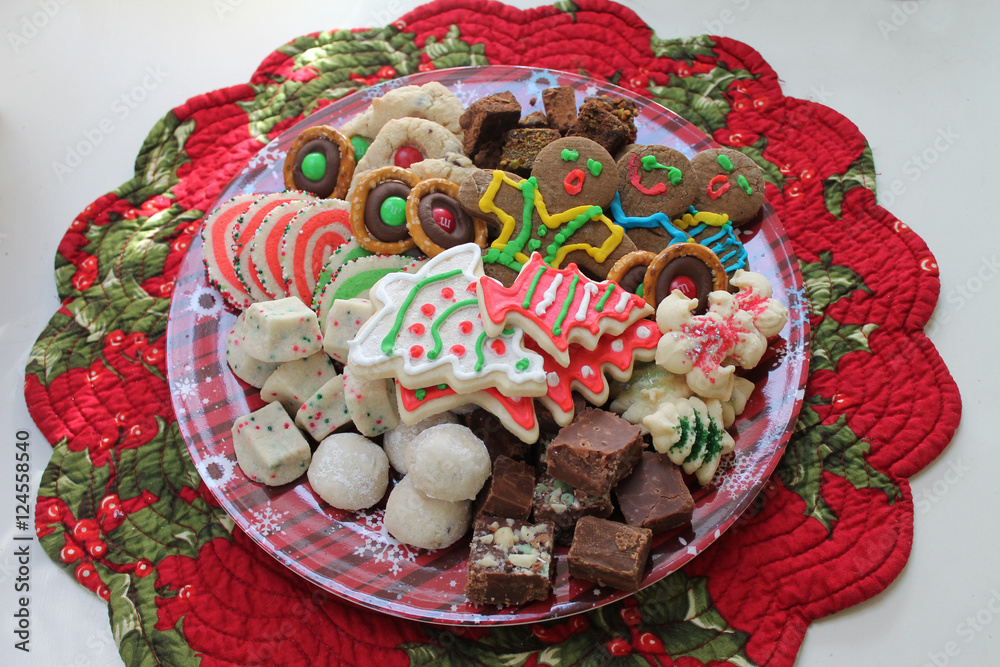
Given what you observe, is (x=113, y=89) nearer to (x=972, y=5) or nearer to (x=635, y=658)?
(x=635, y=658)

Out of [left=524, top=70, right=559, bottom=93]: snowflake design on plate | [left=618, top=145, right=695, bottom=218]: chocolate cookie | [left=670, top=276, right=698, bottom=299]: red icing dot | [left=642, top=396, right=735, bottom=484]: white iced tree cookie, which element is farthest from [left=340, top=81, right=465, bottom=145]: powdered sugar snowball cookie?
[left=642, top=396, right=735, bottom=484]: white iced tree cookie

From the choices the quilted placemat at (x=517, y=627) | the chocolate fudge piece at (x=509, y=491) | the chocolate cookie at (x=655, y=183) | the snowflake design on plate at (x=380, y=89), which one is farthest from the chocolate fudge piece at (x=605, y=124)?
the chocolate fudge piece at (x=509, y=491)

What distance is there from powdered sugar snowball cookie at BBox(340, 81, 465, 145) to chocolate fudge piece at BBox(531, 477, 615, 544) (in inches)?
56.1

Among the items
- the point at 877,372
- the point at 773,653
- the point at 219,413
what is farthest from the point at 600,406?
the point at 219,413

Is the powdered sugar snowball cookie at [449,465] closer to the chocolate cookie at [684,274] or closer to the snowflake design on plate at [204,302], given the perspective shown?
the chocolate cookie at [684,274]

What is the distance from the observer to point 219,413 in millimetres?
2371

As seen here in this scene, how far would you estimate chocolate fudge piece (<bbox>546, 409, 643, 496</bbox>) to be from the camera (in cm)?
197

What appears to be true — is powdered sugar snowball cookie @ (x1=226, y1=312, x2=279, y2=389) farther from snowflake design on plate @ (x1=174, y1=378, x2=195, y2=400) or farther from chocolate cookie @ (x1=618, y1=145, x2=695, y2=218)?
chocolate cookie @ (x1=618, y1=145, x2=695, y2=218)

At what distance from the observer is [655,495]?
6.66 feet

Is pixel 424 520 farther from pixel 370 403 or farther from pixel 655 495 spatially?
pixel 655 495

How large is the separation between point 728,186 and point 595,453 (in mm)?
1157

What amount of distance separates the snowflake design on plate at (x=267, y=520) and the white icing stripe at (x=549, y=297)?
0.98 m

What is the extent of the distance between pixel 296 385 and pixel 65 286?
1228 mm

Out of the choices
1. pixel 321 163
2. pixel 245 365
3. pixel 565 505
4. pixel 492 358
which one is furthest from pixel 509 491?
pixel 321 163
